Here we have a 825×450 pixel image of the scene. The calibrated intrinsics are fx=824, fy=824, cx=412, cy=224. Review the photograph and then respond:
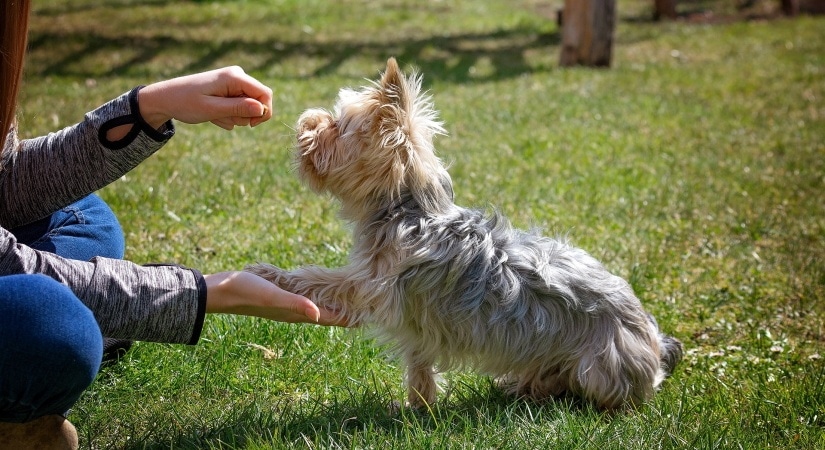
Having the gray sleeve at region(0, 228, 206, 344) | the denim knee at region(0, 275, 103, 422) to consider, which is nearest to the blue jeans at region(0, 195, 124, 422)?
the denim knee at region(0, 275, 103, 422)

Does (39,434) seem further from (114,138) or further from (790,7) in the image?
(790,7)

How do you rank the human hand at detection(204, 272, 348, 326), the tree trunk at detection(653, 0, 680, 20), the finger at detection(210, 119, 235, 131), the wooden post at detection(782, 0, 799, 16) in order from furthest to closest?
the wooden post at detection(782, 0, 799, 16), the tree trunk at detection(653, 0, 680, 20), the finger at detection(210, 119, 235, 131), the human hand at detection(204, 272, 348, 326)

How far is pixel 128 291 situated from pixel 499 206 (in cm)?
256

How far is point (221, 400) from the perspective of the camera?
3553 millimetres

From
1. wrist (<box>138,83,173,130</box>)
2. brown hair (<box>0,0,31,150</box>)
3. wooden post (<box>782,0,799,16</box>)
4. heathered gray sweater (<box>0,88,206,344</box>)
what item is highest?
wooden post (<box>782,0,799,16</box>)

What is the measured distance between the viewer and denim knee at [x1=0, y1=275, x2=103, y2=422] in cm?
231

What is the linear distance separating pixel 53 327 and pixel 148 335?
348mm

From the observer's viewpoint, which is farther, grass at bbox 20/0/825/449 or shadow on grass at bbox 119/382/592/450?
grass at bbox 20/0/825/449

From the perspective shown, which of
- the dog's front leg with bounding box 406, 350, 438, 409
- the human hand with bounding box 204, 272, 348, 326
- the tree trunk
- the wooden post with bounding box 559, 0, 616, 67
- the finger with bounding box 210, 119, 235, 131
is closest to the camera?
the human hand with bounding box 204, 272, 348, 326

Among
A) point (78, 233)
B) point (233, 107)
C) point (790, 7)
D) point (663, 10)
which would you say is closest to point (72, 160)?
point (78, 233)

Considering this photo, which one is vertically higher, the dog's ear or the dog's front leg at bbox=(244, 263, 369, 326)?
the dog's ear

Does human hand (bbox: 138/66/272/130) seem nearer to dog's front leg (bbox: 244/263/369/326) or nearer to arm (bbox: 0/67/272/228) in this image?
arm (bbox: 0/67/272/228)

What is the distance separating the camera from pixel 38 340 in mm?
2326

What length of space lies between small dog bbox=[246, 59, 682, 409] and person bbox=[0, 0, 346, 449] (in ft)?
1.03
